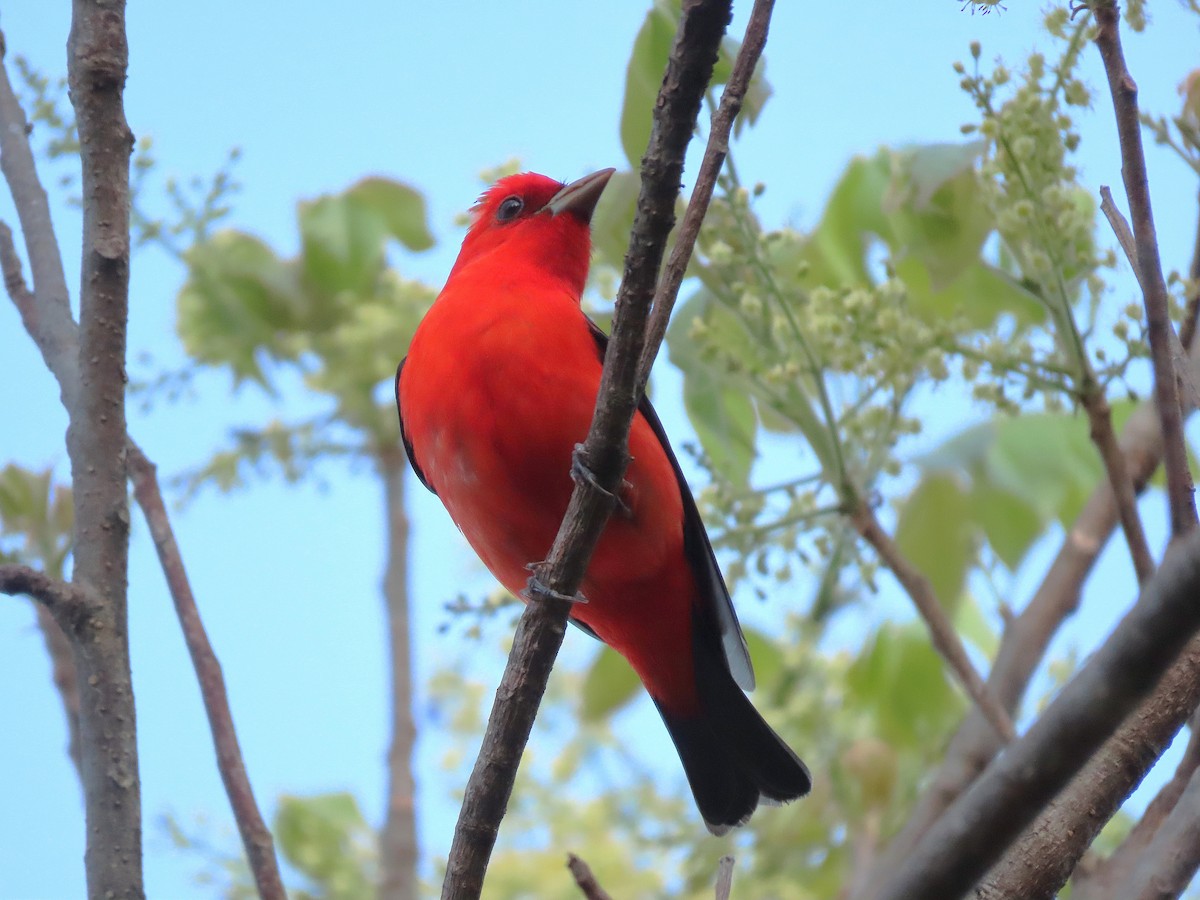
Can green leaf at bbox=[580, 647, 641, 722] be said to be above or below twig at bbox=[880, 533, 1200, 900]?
above

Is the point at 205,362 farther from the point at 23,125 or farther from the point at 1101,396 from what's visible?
the point at 1101,396

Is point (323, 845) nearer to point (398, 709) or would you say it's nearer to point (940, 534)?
point (398, 709)

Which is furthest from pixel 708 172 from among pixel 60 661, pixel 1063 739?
pixel 60 661

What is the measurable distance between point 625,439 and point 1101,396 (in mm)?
1435

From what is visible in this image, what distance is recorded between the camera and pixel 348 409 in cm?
625

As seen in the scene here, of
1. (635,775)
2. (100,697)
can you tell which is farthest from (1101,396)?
(635,775)

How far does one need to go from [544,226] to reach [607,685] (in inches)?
61.6

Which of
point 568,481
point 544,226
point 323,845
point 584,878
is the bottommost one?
point 584,878

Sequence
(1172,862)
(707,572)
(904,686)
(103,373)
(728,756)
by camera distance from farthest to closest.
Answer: (904,686) → (728,756) → (707,572) → (103,373) → (1172,862)

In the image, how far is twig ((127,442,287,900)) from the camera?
298 cm

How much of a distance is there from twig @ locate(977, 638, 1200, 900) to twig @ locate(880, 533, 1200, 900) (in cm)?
73

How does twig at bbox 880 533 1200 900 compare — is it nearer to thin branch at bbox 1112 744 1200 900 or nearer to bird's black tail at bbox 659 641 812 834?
thin branch at bbox 1112 744 1200 900

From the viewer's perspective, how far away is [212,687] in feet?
10.2

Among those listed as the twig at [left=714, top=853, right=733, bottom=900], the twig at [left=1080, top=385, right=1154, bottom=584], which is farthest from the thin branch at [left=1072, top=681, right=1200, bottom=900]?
the twig at [left=714, top=853, right=733, bottom=900]
